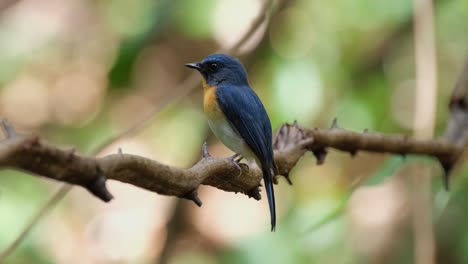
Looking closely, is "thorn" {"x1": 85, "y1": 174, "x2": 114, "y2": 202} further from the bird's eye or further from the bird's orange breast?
the bird's eye

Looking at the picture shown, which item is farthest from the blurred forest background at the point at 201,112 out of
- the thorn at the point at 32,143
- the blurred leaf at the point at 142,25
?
the thorn at the point at 32,143

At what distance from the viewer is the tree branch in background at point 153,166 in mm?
1188

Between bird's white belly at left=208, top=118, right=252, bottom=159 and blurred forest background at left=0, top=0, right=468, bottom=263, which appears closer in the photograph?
bird's white belly at left=208, top=118, right=252, bottom=159

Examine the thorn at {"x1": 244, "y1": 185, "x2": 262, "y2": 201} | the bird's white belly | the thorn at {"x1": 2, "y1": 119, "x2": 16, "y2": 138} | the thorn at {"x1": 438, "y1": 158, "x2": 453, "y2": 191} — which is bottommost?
the thorn at {"x1": 438, "y1": 158, "x2": 453, "y2": 191}

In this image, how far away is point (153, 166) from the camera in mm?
1463

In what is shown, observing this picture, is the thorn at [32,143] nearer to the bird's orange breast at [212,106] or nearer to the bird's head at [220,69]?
the bird's orange breast at [212,106]

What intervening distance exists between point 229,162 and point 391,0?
9.09ft

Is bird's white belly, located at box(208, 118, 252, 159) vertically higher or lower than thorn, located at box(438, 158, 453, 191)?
higher

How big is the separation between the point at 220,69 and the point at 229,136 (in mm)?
413

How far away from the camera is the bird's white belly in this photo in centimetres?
290

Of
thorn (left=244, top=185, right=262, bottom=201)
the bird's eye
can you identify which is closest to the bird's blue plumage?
the bird's eye

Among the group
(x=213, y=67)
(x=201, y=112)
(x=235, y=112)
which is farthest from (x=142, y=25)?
(x=235, y=112)

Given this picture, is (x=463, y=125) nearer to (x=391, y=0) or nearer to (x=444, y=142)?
(x=444, y=142)

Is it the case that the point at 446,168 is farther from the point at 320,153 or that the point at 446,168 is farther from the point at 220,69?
the point at 220,69
